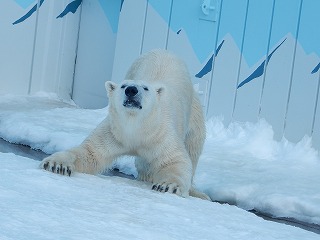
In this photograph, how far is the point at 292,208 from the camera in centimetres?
358

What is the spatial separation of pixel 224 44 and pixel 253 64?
306 millimetres

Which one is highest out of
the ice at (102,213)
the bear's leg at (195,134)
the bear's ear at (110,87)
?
the bear's ear at (110,87)

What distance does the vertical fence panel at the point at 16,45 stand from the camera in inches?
241

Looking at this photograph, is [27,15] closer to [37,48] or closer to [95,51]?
[37,48]

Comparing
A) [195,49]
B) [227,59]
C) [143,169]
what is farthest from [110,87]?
[195,49]

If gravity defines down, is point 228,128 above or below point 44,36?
below

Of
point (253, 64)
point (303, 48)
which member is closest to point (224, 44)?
point (253, 64)

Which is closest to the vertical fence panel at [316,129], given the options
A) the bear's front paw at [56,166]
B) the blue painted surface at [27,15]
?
the bear's front paw at [56,166]

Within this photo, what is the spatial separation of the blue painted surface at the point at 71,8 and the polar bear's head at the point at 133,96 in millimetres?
3286

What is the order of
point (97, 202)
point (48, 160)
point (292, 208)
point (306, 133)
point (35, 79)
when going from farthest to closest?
point (35, 79) → point (306, 133) → point (292, 208) → point (48, 160) → point (97, 202)

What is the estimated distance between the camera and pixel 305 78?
4953mm

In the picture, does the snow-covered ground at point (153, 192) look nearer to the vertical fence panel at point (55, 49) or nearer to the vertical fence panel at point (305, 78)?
the vertical fence panel at point (305, 78)

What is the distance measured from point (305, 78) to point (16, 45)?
2.45 meters

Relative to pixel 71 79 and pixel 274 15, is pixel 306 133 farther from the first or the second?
pixel 71 79
